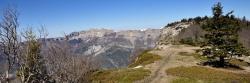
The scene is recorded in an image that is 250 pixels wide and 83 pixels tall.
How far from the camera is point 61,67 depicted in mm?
34344

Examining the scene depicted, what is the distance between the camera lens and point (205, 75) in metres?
54.1

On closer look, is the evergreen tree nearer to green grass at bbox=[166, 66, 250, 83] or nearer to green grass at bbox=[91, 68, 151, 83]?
green grass at bbox=[166, 66, 250, 83]

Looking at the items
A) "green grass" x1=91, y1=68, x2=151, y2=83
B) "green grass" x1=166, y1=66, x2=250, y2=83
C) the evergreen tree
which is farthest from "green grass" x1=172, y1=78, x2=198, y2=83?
the evergreen tree

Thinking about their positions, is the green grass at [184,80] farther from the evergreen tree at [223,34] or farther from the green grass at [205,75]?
the evergreen tree at [223,34]

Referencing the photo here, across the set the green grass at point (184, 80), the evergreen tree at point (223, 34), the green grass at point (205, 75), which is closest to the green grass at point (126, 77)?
the green grass at point (205, 75)

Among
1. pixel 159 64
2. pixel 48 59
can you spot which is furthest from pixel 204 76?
pixel 48 59

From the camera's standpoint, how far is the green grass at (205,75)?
50.6 meters

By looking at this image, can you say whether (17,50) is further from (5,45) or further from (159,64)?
(159,64)

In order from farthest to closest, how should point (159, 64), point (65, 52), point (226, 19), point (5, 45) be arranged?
point (159, 64) → point (226, 19) → point (65, 52) → point (5, 45)

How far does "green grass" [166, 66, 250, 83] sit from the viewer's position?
50.6 meters

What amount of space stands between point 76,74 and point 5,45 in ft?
47.7

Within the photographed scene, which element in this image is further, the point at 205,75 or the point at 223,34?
the point at 223,34

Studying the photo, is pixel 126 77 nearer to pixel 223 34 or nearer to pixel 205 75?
pixel 205 75

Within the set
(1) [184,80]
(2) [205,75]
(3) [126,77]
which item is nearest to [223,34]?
(2) [205,75]
